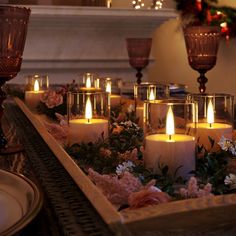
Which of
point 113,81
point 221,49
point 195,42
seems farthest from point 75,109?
point 221,49

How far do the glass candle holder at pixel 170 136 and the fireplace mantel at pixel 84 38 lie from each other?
1.65 meters

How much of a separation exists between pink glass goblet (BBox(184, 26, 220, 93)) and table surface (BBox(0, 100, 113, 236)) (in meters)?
0.63

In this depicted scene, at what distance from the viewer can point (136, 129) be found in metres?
0.77

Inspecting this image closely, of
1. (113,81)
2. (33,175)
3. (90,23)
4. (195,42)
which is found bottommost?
(33,175)

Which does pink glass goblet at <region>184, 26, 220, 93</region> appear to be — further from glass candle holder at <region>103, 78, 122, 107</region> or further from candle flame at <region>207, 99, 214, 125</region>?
candle flame at <region>207, 99, 214, 125</region>

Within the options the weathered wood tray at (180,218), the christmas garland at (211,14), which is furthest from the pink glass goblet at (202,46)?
the christmas garland at (211,14)

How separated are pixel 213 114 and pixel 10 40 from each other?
0.32m

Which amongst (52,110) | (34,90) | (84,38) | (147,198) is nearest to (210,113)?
(147,198)

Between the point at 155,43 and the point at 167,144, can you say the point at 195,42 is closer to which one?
the point at 167,144

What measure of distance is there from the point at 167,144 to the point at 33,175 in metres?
0.16

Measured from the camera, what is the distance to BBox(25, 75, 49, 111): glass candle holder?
49.6 inches

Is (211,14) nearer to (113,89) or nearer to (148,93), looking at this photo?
(113,89)

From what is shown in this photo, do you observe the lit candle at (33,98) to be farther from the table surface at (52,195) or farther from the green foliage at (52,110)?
the table surface at (52,195)

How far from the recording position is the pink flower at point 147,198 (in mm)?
400
